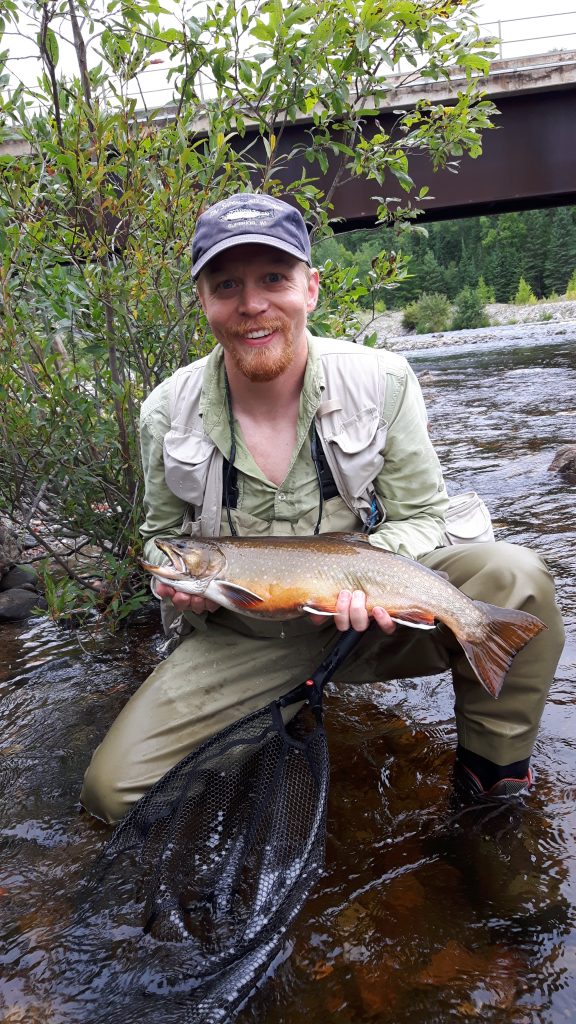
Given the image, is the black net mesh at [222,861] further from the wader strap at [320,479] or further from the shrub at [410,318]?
the shrub at [410,318]

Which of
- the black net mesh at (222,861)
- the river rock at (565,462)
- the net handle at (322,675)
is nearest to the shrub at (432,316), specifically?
the river rock at (565,462)

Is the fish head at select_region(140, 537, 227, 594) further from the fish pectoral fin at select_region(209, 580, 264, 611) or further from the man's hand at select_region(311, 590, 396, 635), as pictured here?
the man's hand at select_region(311, 590, 396, 635)

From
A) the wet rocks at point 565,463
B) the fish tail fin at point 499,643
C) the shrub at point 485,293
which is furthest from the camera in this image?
the shrub at point 485,293

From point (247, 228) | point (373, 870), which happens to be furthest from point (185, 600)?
point (247, 228)

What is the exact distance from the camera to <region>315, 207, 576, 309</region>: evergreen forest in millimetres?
75312

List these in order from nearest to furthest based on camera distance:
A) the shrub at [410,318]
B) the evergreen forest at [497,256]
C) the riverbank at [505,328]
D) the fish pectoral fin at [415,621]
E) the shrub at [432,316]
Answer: the fish pectoral fin at [415,621]
the riverbank at [505,328]
the shrub at [432,316]
the shrub at [410,318]
the evergreen forest at [497,256]

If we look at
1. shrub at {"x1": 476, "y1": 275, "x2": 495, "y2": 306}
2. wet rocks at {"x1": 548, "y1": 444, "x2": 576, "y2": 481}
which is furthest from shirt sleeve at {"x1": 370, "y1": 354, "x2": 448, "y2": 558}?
shrub at {"x1": 476, "y1": 275, "x2": 495, "y2": 306}

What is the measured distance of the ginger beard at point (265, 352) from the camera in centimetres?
313

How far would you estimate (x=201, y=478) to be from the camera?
3.23 metres

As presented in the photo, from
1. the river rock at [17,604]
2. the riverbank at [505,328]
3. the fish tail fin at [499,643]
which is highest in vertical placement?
the fish tail fin at [499,643]

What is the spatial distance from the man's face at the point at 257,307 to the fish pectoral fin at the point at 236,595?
90cm

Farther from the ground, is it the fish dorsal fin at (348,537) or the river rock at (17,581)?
the fish dorsal fin at (348,537)

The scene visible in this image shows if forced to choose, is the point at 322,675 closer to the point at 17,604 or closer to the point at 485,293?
the point at 17,604

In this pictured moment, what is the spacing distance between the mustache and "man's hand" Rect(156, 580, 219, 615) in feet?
3.60
